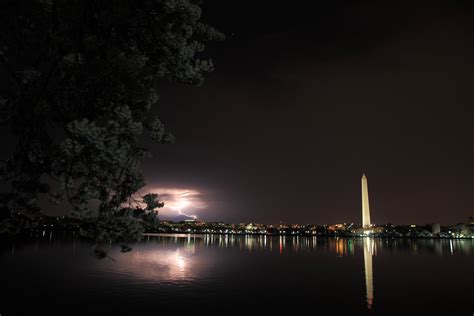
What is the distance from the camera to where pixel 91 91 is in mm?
7555

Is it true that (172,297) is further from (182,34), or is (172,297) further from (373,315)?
(182,34)

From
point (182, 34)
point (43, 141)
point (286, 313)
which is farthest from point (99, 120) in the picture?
point (286, 313)

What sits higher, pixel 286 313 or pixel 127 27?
pixel 127 27

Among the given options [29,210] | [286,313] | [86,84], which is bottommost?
[286,313]

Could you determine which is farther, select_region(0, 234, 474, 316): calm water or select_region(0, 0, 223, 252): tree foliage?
select_region(0, 234, 474, 316): calm water

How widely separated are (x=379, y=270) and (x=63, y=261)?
54.3m

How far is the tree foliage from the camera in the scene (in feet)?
22.8

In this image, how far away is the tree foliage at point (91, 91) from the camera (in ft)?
22.8

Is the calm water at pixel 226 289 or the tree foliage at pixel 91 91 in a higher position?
the tree foliage at pixel 91 91

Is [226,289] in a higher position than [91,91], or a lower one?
lower

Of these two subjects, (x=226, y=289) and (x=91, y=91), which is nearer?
(x=91, y=91)

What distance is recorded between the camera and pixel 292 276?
53.5m

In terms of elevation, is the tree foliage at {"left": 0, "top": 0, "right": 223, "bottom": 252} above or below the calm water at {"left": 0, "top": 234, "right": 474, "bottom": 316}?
above

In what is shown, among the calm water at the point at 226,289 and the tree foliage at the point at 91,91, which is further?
the calm water at the point at 226,289
